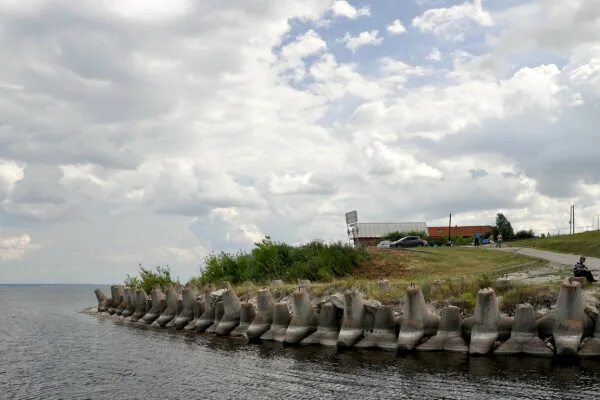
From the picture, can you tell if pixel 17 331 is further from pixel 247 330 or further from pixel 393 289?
pixel 393 289

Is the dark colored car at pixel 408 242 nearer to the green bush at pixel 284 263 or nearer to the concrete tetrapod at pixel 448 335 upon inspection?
the green bush at pixel 284 263

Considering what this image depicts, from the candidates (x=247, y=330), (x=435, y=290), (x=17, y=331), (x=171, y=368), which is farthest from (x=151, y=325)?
(x=435, y=290)

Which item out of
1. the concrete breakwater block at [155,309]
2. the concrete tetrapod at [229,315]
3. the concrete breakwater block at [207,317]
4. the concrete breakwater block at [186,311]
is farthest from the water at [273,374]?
the concrete breakwater block at [155,309]

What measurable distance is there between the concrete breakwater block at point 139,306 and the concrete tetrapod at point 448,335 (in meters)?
Result: 26.9

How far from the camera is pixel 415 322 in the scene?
2405 centimetres

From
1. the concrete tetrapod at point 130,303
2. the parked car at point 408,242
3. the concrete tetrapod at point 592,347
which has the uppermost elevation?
the parked car at point 408,242

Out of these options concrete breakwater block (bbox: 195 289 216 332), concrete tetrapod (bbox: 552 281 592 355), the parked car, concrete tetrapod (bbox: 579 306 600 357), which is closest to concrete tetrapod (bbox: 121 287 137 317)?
concrete breakwater block (bbox: 195 289 216 332)

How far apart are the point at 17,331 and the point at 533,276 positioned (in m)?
32.8

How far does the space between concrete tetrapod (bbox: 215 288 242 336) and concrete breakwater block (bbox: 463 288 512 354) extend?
1367 cm

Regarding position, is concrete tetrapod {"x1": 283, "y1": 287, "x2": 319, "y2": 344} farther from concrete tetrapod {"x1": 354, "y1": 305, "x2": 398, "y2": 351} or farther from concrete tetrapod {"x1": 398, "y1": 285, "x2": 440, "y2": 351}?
concrete tetrapod {"x1": 398, "y1": 285, "x2": 440, "y2": 351}

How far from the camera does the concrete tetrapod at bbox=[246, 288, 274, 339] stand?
97.9 ft

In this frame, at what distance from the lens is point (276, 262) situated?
1817 inches

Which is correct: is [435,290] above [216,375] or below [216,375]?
above

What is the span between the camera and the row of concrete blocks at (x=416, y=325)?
2142 centimetres
